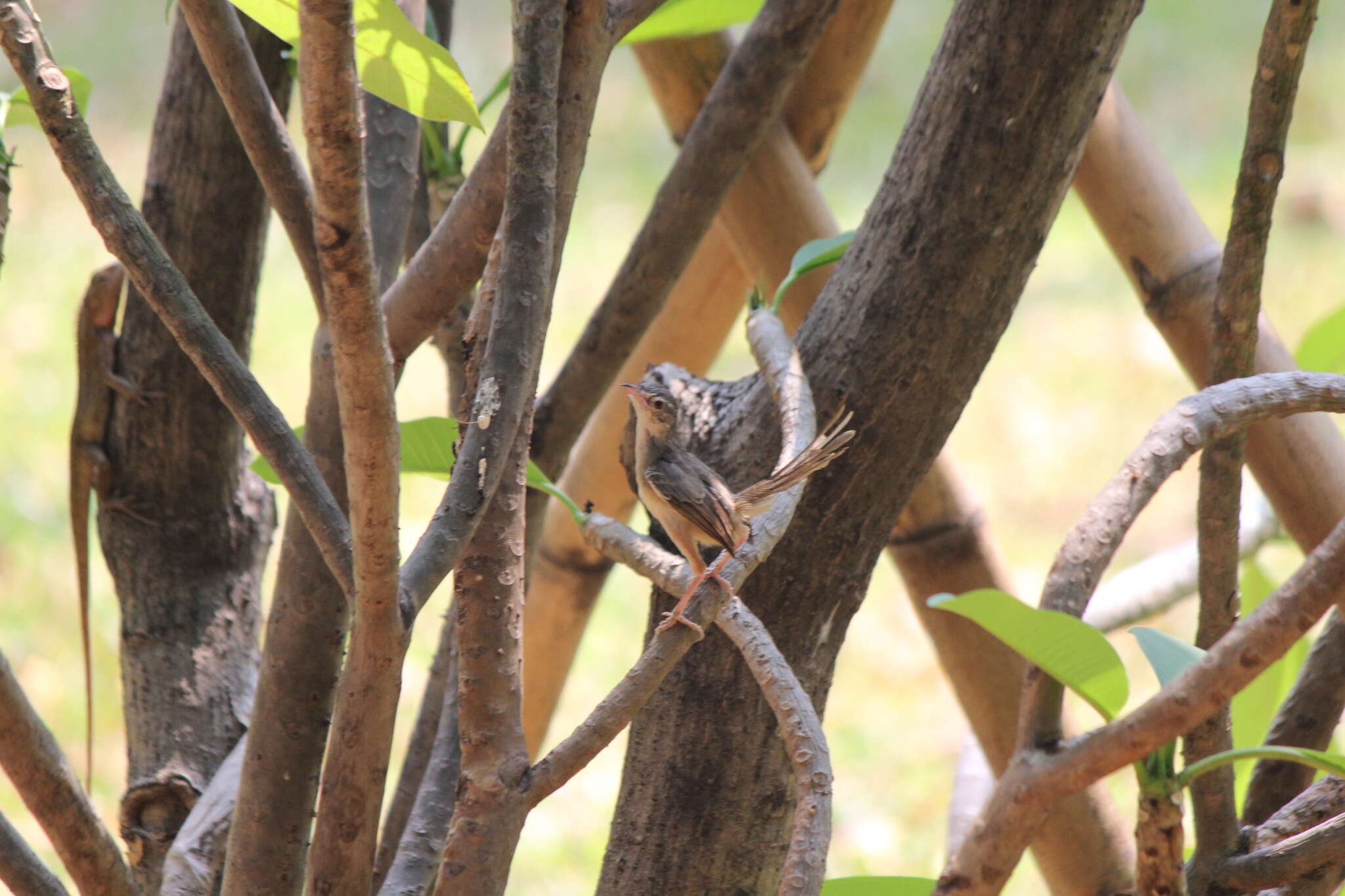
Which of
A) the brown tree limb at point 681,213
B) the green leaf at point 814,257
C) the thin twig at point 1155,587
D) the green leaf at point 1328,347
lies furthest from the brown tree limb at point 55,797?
the thin twig at point 1155,587

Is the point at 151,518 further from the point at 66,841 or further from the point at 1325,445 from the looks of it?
the point at 1325,445

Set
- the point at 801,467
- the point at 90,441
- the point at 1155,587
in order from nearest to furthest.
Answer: the point at 801,467, the point at 90,441, the point at 1155,587

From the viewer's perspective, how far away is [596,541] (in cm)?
84

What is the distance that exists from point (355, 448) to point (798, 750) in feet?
0.99

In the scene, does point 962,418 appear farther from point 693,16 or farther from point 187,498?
point 187,498

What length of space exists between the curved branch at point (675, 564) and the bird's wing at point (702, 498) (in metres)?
0.03

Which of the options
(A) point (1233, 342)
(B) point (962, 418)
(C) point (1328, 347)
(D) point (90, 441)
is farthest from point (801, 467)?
(B) point (962, 418)

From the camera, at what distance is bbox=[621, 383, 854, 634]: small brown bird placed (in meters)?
0.75

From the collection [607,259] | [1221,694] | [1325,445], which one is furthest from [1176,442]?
[607,259]

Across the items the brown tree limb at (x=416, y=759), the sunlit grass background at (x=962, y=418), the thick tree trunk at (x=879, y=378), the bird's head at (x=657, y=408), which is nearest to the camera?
the thick tree trunk at (x=879, y=378)

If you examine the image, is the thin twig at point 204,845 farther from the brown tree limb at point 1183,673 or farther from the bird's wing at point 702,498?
the brown tree limb at point 1183,673

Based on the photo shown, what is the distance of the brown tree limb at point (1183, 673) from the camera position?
1.72 feet

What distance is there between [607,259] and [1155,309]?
9.04 ft

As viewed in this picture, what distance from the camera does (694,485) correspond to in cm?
83
